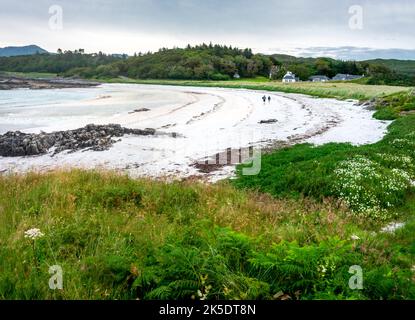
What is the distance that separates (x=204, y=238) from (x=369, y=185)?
25.6ft

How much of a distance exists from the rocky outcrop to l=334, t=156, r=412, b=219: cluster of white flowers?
51.3 ft

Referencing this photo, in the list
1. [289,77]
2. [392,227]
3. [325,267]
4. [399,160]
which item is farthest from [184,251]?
[289,77]

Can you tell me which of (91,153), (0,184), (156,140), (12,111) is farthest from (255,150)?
(12,111)

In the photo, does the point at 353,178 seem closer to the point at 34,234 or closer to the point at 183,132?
the point at 34,234

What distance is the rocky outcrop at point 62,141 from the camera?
22641 millimetres

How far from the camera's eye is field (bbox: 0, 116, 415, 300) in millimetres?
4840

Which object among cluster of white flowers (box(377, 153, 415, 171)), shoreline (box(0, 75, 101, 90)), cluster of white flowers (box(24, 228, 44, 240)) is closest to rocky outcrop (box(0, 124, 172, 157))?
cluster of white flowers (box(377, 153, 415, 171))

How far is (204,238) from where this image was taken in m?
6.22

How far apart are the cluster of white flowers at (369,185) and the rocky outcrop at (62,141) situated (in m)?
15.6

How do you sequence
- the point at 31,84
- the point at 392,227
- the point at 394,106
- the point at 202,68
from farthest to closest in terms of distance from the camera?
the point at 202,68, the point at 31,84, the point at 394,106, the point at 392,227

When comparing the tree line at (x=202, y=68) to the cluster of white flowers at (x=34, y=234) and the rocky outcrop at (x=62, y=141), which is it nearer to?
the rocky outcrop at (x=62, y=141)
